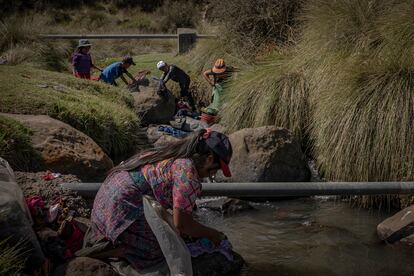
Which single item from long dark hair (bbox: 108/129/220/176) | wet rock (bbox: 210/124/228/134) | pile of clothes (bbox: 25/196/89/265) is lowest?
wet rock (bbox: 210/124/228/134)

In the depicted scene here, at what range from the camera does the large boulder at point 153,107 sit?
40.7 feet

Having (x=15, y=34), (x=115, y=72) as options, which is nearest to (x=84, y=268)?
(x=115, y=72)

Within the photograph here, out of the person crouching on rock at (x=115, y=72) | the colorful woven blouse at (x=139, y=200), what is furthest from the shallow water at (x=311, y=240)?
the person crouching on rock at (x=115, y=72)

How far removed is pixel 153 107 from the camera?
489 inches

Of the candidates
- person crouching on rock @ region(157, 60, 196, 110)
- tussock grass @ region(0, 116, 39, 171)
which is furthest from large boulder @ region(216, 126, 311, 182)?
person crouching on rock @ region(157, 60, 196, 110)

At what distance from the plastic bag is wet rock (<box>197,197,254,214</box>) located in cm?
347

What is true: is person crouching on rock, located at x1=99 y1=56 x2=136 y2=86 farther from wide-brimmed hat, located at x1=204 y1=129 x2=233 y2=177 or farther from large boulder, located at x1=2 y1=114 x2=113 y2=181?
wide-brimmed hat, located at x1=204 y1=129 x2=233 y2=177

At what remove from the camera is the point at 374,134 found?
24.7 ft

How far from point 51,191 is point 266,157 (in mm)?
3927

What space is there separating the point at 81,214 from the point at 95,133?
3.53m

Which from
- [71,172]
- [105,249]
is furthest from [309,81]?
[105,249]

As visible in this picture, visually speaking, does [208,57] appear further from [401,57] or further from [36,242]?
[36,242]

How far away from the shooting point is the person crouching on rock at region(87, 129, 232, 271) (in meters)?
4.02

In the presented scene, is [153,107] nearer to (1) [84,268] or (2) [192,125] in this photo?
(2) [192,125]
